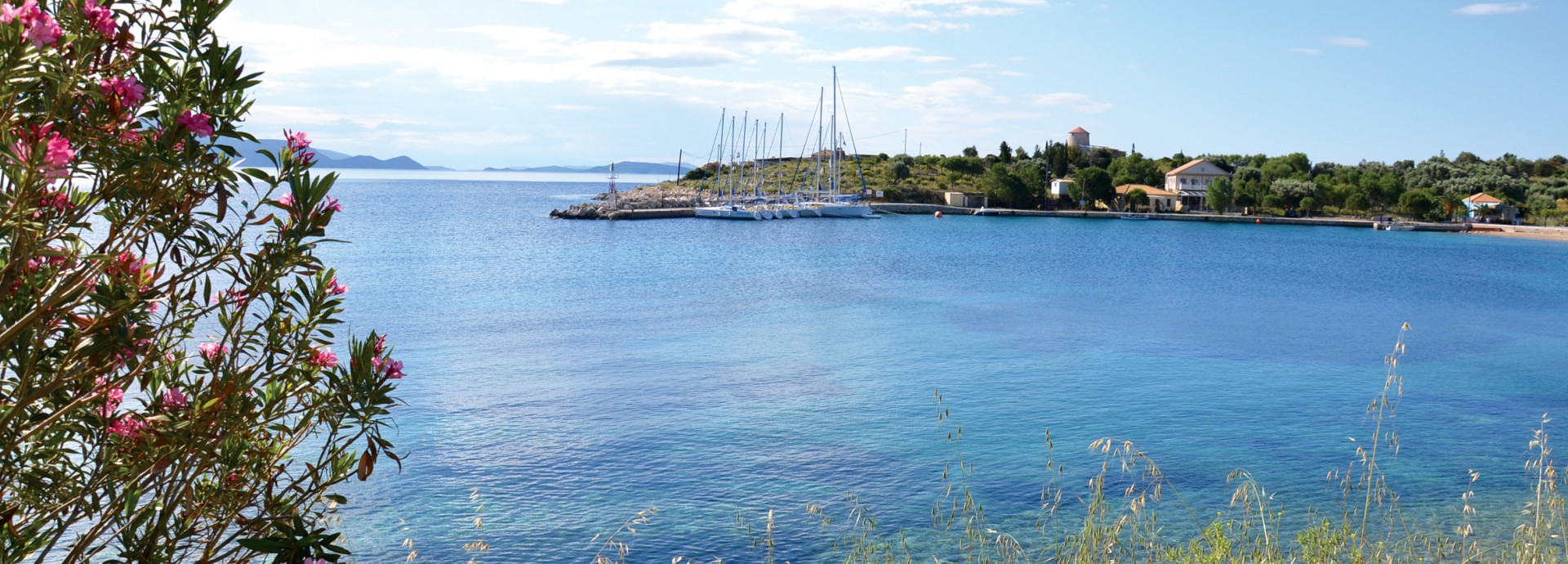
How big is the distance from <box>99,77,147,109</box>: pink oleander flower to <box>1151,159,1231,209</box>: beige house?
11711cm

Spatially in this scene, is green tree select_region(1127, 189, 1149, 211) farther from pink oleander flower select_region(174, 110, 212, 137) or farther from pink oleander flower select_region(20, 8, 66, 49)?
pink oleander flower select_region(20, 8, 66, 49)

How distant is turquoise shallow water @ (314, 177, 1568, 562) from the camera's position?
13305 mm

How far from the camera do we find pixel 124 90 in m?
3.42

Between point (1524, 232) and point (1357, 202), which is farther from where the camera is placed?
point (1357, 202)

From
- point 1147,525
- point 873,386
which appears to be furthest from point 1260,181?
point 1147,525

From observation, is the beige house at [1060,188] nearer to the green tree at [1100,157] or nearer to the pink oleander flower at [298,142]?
the green tree at [1100,157]

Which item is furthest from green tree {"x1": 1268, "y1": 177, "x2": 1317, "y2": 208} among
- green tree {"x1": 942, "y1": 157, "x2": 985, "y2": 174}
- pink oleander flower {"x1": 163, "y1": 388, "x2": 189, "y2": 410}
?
pink oleander flower {"x1": 163, "y1": 388, "x2": 189, "y2": 410}

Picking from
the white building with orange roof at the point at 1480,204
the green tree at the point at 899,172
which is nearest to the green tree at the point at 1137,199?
the green tree at the point at 899,172

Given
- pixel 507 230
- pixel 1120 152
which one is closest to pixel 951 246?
pixel 507 230

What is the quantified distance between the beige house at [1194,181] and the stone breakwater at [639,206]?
5129 cm

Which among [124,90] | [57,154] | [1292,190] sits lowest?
[57,154]

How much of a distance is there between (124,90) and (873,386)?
18.0 metres

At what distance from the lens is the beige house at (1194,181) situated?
367 ft

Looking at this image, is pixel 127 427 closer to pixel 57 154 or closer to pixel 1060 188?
pixel 57 154
